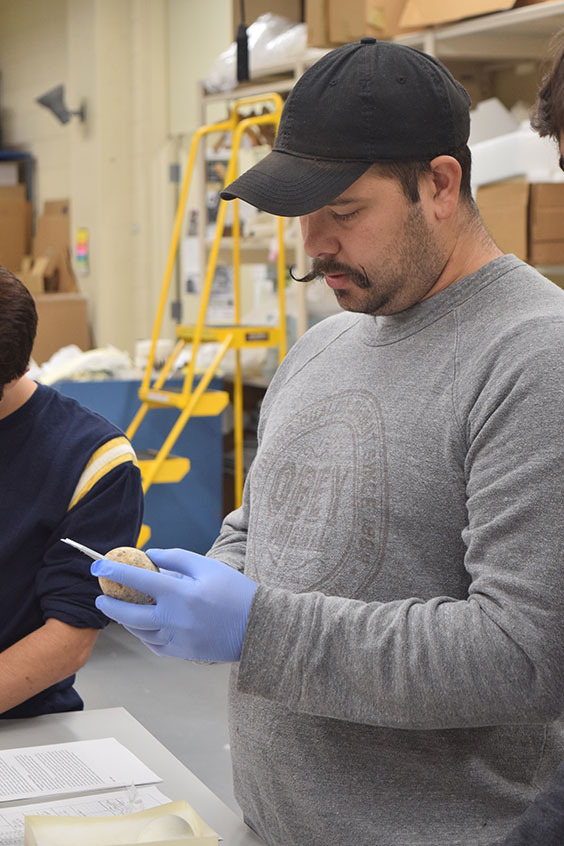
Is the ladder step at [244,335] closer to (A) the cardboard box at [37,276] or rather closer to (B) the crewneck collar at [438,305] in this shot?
(A) the cardboard box at [37,276]

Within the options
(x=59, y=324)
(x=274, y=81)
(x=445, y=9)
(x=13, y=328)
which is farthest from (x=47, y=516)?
(x=59, y=324)

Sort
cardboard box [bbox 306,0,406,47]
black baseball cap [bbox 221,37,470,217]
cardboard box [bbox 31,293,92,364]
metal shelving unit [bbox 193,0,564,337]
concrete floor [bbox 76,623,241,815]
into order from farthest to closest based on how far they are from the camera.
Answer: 1. cardboard box [bbox 31,293,92,364]
2. cardboard box [bbox 306,0,406,47]
3. metal shelving unit [bbox 193,0,564,337]
4. concrete floor [bbox 76,623,241,815]
5. black baseball cap [bbox 221,37,470,217]

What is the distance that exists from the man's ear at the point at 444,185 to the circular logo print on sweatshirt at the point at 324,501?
0.75 feet

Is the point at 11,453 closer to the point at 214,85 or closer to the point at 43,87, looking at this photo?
the point at 214,85

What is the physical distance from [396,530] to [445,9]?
294 centimetres

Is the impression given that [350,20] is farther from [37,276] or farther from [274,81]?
[37,276]

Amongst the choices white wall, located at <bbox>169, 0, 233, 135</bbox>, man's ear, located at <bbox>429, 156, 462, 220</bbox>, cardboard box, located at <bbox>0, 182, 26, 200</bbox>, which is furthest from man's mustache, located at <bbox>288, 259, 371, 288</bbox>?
cardboard box, located at <bbox>0, 182, 26, 200</bbox>

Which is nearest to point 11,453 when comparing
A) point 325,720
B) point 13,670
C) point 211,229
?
point 13,670

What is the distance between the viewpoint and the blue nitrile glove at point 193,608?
1.06 meters

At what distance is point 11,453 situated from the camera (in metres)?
1.74

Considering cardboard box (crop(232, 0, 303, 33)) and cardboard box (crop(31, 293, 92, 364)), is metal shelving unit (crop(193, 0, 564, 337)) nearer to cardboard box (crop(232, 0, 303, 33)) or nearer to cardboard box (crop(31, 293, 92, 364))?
cardboard box (crop(232, 0, 303, 33))

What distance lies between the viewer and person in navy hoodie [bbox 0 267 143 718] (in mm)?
1665

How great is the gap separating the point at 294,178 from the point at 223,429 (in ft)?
13.1

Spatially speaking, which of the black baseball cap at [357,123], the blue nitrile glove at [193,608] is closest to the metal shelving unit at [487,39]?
the black baseball cap at [357,123]
